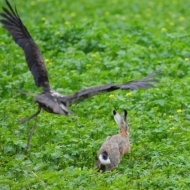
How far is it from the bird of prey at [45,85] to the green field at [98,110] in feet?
1.37

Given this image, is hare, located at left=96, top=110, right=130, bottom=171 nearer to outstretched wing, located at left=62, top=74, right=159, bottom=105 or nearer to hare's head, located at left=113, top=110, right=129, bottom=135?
hare's head, located at left=113, top=110, right=129, bottom=135

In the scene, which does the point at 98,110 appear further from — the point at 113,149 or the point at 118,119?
the point at 113,149

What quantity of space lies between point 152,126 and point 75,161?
1114mm

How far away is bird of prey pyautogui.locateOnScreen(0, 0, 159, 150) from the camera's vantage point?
679 cm

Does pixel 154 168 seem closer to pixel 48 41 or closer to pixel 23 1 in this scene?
pixel 48 41

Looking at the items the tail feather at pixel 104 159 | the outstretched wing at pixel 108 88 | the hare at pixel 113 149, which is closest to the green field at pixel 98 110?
the hare at pixel 113 149

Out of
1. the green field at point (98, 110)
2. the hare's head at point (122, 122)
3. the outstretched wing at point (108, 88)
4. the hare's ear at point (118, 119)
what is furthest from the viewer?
the hare's ear at point (118, 119)

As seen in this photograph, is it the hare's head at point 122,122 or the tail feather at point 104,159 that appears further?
the hare's head at point 122,122

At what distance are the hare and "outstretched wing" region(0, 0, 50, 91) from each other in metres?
1.05

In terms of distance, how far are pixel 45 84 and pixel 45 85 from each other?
0.03m

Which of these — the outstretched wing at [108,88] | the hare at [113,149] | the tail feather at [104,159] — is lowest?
the hare at [113,149]

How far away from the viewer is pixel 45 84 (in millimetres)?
7758

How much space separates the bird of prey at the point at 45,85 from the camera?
6785mm

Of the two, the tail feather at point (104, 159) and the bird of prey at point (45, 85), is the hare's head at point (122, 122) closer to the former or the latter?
the bird of prey at point (45, 85)
